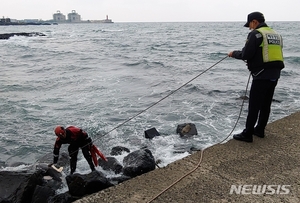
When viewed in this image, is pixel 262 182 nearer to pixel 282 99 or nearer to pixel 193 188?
pixel 193 188

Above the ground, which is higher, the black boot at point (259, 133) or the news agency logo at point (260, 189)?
the black boot at point (259, 133)

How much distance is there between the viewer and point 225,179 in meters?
3.51

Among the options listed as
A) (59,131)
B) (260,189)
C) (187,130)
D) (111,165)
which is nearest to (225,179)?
(260,189)

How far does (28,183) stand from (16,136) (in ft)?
15.3

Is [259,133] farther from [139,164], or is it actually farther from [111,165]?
[111,165]

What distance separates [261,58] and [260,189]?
1.73 meters

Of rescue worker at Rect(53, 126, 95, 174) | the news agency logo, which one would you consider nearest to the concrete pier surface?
the news agency logo

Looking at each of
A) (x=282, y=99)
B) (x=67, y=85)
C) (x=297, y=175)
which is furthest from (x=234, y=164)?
(x=67, y=85)

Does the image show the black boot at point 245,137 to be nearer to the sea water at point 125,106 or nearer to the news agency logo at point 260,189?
the news agency logo at point 260,189

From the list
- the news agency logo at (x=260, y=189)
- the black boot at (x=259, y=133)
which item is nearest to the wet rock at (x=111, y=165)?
the black boot at (x=259, y=133)

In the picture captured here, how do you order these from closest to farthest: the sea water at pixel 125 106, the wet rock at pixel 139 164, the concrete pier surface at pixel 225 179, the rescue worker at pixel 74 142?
the concrete pier surface at pixel 225 179 < the wet rock at pixel 139 164 < the rescue worker at pixel 74 142 < the sea water at pixel 125 106

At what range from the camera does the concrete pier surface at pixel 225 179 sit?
3.20 meters

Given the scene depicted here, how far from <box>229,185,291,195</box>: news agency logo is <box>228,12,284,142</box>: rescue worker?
1223 mm

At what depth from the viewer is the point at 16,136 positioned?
29.0ft
